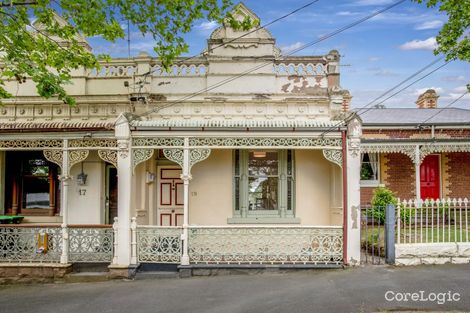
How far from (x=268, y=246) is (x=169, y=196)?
3.80 meters

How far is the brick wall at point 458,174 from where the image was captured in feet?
56.1

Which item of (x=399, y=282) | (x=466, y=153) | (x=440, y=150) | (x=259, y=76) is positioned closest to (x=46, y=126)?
(x=259, y=76)

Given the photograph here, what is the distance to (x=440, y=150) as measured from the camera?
1570cm

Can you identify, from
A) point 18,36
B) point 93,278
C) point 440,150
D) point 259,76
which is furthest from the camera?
point 440,150

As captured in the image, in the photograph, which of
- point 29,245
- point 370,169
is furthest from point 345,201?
point 370,169

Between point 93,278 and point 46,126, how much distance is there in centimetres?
373

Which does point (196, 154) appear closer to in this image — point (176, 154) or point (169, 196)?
point (176, 154)

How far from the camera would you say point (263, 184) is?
1205cm

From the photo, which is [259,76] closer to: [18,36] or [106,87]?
[106,87]

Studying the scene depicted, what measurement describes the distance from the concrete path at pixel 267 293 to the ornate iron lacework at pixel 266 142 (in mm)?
2921

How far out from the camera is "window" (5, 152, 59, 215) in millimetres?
12594

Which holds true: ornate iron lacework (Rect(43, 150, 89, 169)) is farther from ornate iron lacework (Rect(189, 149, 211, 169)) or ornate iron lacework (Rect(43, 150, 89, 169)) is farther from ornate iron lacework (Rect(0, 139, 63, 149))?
ornate iron lacework (Rect(189, 149, 211, 169))
